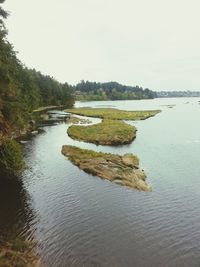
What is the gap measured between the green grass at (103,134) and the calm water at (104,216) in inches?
705

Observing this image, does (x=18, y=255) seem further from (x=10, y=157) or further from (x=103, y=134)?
(x=103, y=134)

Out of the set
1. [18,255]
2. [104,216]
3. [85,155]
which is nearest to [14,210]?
[104,216]

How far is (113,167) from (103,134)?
27280mm

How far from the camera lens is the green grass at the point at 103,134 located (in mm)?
64562

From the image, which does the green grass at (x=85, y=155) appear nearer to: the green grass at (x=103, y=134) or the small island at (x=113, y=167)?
the small island at (x=113, y=167)

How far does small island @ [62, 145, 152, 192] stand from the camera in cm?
3747

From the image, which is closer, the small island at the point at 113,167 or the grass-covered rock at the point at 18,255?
the grass-covered rock at the point at 18,255

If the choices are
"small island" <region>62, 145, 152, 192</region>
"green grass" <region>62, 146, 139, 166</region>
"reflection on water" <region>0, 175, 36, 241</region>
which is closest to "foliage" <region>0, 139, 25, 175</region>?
"reflection on water" <region>0, 175, 36, 241</region>

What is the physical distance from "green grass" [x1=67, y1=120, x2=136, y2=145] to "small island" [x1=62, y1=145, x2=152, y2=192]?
45.3ft

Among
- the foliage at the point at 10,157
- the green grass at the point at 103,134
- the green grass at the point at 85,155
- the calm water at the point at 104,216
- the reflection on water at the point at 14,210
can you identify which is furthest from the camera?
the green grass at the point at 103,134

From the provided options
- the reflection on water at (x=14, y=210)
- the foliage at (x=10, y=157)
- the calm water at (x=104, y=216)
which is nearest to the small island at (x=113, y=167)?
the calm water at (x=104, y=216)

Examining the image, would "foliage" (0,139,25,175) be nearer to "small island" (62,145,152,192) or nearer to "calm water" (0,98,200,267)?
"calm water" (0,98,200,267)

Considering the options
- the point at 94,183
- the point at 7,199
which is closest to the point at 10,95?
the point at 7,199

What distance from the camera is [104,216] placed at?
28.6m
